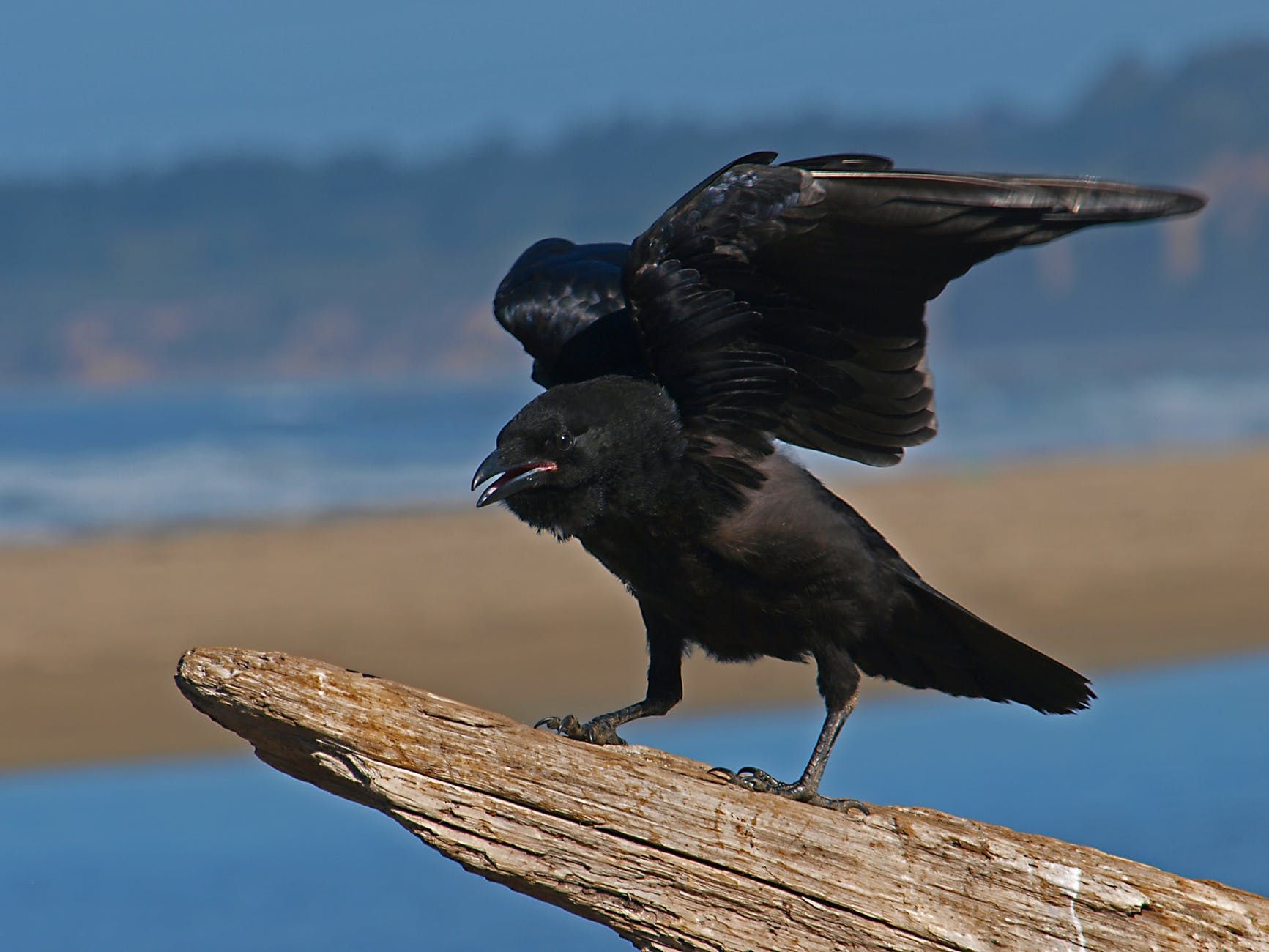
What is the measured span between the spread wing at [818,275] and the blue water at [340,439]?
50.5 feet

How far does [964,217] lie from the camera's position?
4.20 metres

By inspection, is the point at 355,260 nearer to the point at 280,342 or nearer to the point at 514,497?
the point at 280,342

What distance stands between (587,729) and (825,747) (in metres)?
0.69

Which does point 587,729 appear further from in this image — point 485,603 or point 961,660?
point 485,603

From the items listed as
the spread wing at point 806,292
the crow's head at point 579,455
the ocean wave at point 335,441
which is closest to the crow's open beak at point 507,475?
the crow's head at point 579,455

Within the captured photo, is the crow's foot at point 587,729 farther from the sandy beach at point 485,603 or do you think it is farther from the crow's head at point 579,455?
the sandy beach at point 485,603

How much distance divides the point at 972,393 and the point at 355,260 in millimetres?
121738

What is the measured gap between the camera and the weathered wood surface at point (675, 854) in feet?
13.1

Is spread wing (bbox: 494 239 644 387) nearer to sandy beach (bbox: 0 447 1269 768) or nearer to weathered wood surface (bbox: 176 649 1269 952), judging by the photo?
weathered wood surface (bbox: 176 649 1269 952)

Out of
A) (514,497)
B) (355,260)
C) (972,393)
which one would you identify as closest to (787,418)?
(514,497)

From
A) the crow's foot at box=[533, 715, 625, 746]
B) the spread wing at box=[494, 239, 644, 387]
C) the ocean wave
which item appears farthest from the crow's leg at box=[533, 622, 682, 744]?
the ocean wave

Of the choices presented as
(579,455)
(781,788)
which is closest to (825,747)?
(781,788)

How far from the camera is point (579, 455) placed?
4363mm

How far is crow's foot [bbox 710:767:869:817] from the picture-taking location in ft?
13.9
